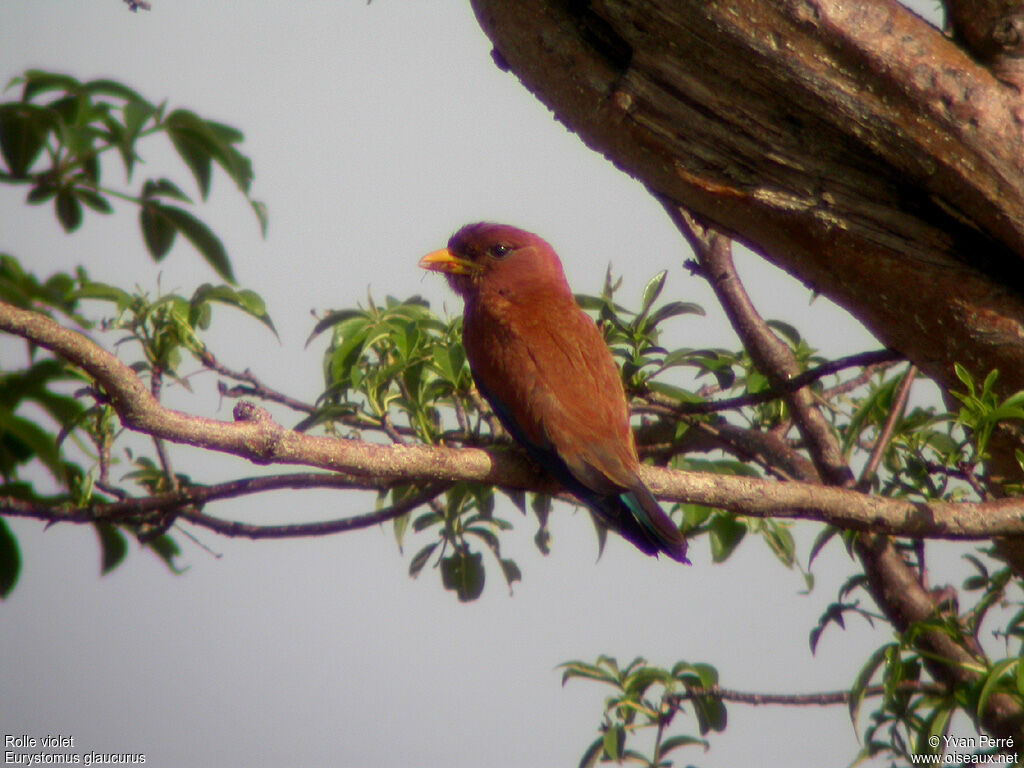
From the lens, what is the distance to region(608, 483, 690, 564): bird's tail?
2.58 meters

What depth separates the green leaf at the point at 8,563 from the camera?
2.28 meters

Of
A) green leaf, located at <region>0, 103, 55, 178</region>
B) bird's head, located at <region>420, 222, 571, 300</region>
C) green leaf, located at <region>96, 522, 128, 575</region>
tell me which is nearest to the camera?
green leaf, located at <region>0, 103, 55, 178</region>

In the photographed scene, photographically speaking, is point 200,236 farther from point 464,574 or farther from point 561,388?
point 464,574

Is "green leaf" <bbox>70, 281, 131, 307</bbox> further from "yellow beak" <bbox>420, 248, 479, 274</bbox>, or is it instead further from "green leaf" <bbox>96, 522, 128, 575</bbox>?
"yellow beak" <bbox>420, 248, 479, 274</bbox>

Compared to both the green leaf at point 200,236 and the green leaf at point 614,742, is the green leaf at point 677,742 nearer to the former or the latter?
the green leaf at point 614,742

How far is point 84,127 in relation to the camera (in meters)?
2.47

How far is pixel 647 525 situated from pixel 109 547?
57.1 inches

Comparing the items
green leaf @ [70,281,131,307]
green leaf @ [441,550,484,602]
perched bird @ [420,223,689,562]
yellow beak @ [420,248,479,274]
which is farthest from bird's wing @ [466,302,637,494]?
green leaf @ [70,281,131,307]

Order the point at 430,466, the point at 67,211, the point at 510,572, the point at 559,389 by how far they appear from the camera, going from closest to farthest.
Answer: the point at 430,466 < the point at 67,211 < the point at 559,389 < the point at 510,572

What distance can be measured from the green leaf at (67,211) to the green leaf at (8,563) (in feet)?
2.63

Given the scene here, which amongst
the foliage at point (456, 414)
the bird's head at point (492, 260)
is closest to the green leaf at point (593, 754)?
the foliage at point (456, 414)

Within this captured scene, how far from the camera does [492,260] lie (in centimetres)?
391

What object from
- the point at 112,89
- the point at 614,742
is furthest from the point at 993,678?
the point at 112,89

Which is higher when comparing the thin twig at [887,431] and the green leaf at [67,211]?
the green leaf at [67,211]
